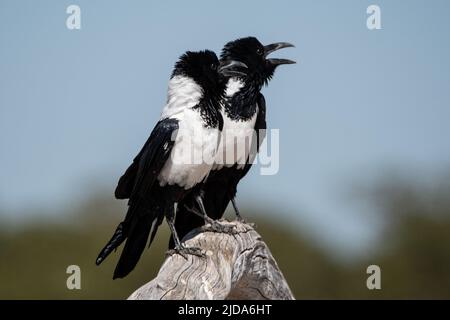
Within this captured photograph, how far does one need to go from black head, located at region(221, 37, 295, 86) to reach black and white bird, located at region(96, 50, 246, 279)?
119cm

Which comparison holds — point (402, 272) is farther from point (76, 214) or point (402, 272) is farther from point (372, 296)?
point (76, 214)

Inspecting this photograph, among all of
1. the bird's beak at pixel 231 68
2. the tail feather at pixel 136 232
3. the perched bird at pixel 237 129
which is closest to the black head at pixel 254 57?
the perched bird at pixel 237 129

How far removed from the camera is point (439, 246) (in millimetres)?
32750

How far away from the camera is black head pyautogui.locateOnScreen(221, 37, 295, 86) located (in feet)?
38.2

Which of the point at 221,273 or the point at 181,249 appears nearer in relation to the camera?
the point at 221,273

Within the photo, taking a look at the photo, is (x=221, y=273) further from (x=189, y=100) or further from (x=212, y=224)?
(x=189, y=100)

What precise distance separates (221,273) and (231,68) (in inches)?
116

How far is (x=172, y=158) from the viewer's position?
1006cm

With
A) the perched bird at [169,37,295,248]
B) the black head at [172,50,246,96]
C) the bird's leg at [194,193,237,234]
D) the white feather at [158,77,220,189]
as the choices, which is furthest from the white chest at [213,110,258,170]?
the white feather at [158,77,220,189]

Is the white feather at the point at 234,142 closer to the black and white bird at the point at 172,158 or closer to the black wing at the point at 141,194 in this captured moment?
the black and white bird at the point at 172,158

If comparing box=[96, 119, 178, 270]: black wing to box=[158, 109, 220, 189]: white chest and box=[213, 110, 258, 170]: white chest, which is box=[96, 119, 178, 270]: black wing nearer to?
box=[158, 109, 220, 189]: white chest

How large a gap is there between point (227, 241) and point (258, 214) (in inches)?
1018

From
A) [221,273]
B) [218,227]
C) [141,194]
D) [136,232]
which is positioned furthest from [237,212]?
[221,273]

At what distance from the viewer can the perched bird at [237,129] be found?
11.0m
